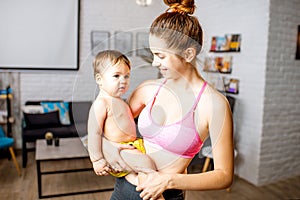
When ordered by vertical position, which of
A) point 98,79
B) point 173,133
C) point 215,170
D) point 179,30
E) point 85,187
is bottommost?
point 85,187

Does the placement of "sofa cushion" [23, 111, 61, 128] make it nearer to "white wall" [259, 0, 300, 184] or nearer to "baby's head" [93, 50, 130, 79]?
"white wall" [259, 0, 300, 184]

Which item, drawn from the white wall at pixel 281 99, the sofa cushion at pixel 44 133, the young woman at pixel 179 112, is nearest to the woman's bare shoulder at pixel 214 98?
the young woman at pixel 179 112

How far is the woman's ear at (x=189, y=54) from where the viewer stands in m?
0.75

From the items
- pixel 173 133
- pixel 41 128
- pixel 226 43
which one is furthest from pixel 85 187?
pixel 173 133

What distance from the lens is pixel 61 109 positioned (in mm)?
4191

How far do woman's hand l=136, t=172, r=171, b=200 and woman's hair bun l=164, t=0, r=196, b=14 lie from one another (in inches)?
16.6

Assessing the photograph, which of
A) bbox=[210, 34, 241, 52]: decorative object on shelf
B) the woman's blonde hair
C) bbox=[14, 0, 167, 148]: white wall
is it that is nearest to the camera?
the woman's blonde hair

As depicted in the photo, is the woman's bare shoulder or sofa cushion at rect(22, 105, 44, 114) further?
sofa cushion at rect(22, 105, 44, 114)

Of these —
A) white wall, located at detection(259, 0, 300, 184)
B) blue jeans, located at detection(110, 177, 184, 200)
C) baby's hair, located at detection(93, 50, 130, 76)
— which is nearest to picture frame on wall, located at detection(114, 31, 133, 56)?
baby's hair, located at detection(93, 50, 130, 76)

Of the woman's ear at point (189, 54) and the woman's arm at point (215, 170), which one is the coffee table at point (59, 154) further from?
the woman's ear at point (189, 54)

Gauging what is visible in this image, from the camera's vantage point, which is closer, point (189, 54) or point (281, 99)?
point (189, 54)

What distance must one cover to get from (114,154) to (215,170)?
267 mm

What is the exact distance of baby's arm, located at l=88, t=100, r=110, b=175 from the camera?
0.75m

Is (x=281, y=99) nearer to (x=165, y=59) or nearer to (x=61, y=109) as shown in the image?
(x=61, y=109)
